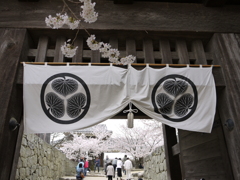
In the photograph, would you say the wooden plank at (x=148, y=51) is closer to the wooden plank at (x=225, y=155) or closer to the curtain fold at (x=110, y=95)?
the curtain fold at (x=110, y=95)

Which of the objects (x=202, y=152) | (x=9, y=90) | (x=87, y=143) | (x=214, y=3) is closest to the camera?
(x=9, y=90)

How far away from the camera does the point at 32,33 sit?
3.16 meters

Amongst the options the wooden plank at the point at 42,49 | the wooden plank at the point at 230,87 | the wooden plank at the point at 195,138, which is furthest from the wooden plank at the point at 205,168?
the wooden plank at the point at 42,49

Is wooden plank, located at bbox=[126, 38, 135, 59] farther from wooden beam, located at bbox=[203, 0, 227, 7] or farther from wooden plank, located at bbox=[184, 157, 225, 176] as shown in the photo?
wooden plank, located at bbox=[184, 157, 225, 176]

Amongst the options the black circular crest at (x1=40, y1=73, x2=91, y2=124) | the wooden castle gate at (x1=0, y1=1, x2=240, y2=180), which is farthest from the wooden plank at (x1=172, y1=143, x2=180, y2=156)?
the black circular crest at (x1=40, y1=73, x2=91, y2=124)

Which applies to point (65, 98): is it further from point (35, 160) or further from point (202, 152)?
point (35, 160)

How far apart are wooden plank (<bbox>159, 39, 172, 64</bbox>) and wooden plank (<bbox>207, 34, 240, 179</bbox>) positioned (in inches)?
30.5

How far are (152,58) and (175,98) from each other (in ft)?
2.43

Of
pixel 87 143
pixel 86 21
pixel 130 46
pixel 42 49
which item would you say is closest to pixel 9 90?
pixel 42 49

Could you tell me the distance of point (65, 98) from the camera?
281cm

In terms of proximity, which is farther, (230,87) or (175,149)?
(175,149)

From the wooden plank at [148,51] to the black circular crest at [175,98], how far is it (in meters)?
0.39

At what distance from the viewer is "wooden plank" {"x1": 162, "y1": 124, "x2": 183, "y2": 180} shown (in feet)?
16.6

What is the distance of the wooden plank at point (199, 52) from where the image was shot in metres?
3.15
